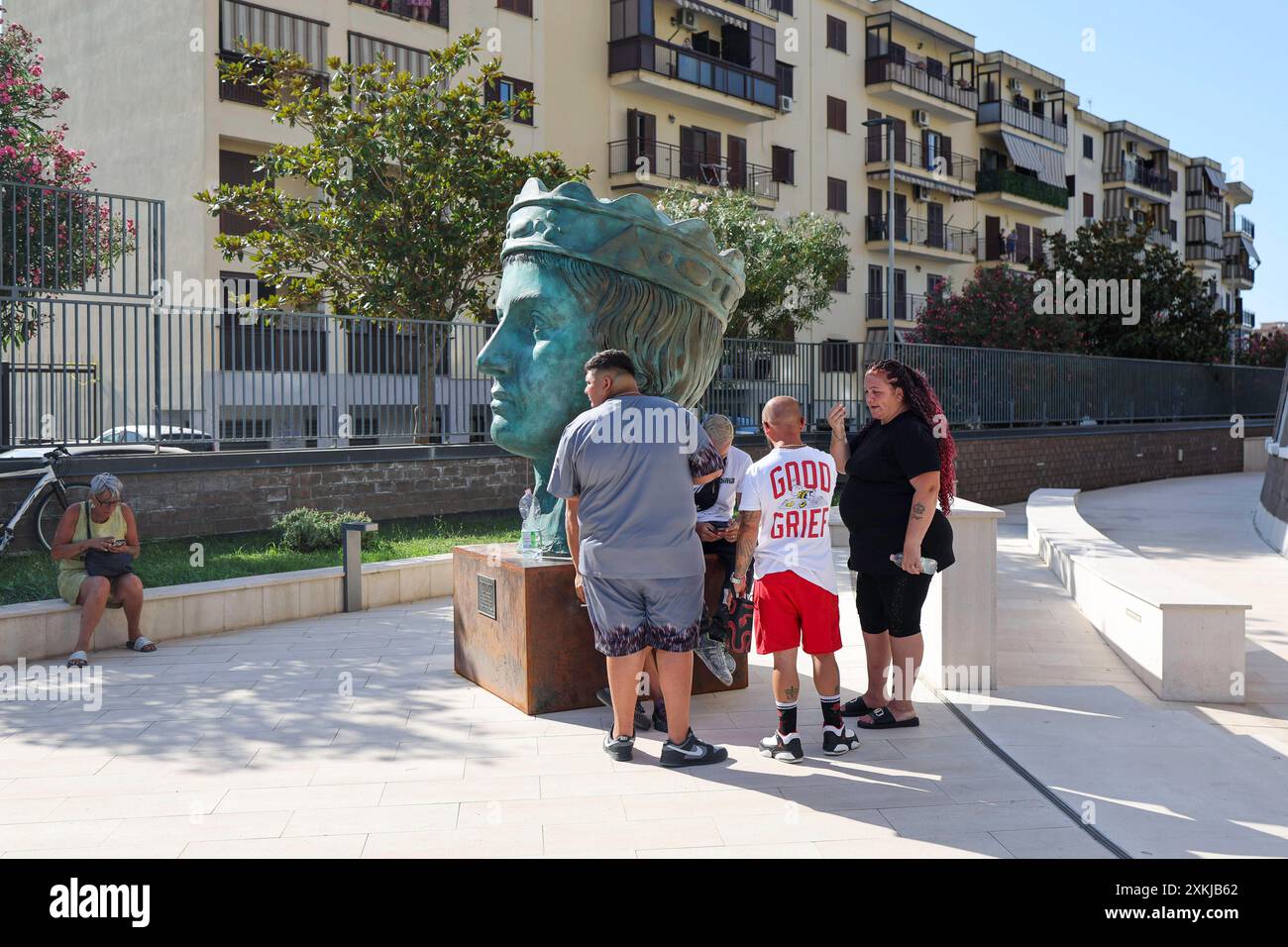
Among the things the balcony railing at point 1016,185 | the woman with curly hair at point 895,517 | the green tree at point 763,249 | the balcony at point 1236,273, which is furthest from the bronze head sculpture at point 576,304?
the balcony at point 1236,273

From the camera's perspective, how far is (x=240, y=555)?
934 cm

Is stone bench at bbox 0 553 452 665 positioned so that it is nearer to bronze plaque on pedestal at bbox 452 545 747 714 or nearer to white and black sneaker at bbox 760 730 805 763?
bronze plaque on pedestal at bbox 452 545 747 714

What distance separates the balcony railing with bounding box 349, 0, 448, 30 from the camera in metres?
22.9

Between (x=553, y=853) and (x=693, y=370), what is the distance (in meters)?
3.15

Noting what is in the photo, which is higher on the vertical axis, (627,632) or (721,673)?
(627,632)

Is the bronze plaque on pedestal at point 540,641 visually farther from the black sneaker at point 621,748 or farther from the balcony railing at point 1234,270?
the balcony railing at point 1234,270

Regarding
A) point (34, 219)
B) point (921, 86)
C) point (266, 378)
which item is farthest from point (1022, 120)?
point (34, 219)

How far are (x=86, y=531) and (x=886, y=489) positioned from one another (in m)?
5.08

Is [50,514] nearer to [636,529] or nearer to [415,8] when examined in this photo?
[636,529]

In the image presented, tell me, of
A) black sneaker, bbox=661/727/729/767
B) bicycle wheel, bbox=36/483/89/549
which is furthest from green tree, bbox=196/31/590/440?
black sneaker, bbox=661/727/729/767

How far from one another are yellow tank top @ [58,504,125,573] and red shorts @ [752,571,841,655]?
14.8 ft

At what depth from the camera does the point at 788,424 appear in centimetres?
488

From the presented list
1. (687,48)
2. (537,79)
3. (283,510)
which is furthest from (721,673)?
(687,48)

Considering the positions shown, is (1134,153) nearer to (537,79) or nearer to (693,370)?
(537,79)
